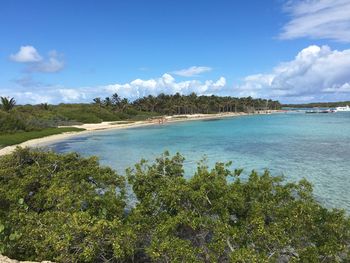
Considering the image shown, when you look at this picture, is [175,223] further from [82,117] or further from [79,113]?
[79,113]

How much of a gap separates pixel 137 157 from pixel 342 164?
21545 millimetres

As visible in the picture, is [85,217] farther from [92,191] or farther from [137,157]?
[137,157]

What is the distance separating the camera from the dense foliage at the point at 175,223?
9.29 meters

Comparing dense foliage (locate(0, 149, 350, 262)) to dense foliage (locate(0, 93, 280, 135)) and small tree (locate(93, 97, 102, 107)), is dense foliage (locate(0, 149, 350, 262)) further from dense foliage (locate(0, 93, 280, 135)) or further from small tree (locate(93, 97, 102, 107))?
small tree (locate(93, 97, 102, 107))

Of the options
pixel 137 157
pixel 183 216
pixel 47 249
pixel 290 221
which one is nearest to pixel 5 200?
pixel 47 249

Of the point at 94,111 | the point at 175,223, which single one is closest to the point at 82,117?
the point at 94,111

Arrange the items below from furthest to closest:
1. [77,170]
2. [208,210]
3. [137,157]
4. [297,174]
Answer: [137,157] < [297,174] < [77,170] < [208,210]

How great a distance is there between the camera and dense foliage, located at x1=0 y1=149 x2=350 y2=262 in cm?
929

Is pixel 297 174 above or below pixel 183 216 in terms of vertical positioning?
below

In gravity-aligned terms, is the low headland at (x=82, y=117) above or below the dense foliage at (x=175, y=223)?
below

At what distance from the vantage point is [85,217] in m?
10.1

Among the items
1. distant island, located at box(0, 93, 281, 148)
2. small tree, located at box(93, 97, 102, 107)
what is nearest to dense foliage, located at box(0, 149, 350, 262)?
distant island, located at box(0, 93, 281, 148)

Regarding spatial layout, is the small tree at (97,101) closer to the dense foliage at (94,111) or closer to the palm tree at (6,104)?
the dense foliage at (94,111)

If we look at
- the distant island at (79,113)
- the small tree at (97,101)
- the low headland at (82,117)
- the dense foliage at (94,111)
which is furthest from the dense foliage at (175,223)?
the small tree at (97,101)
